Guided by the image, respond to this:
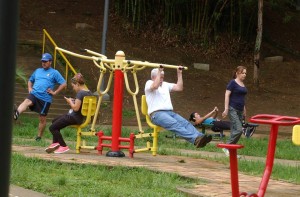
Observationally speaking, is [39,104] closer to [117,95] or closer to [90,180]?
[117,95]

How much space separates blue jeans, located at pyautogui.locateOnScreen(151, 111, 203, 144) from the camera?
36.0ft

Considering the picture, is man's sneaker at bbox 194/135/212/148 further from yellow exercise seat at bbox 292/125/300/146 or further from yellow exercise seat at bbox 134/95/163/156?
yellow exercise seat at bbox 292/125/300/146

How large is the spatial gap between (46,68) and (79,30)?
15153 mm

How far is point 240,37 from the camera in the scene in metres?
31.7

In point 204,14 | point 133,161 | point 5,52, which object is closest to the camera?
point 5,52

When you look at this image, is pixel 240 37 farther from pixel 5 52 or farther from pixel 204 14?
pixel 5 52

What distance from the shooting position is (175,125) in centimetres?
1104

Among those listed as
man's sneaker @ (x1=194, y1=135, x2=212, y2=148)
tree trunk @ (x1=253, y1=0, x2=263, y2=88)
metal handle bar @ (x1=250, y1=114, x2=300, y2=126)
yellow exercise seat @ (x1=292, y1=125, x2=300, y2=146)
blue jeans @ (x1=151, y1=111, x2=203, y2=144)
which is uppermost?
tree trunk @ (x1=253, y1=0, x2=263, y2=88)

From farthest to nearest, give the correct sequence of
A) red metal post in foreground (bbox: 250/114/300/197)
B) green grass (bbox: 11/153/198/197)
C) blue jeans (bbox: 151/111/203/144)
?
blue jeans (bbox: 151/111/203/144) → green grass (bbox: 11/153/198/197) → red metal post in foreground (bbox: 250/114/300/197)

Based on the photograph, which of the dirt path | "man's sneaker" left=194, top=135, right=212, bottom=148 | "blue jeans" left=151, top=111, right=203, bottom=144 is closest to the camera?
the dirt path

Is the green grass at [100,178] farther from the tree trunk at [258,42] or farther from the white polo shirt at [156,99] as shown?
the tree trunk at [258,42]

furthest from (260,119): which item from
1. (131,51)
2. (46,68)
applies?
(131,51)

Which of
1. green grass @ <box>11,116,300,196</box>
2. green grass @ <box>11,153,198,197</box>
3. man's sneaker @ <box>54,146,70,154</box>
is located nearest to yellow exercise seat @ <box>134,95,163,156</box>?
green grass @ <box>11,116,300,196</box>

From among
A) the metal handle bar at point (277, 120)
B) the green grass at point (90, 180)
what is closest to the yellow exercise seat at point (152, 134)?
the green grass at point (90, 180)
